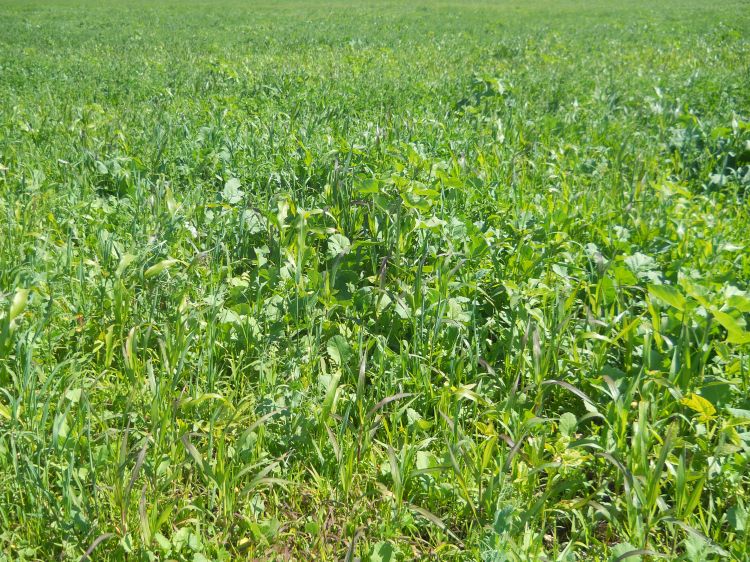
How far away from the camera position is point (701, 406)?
2.12 metres

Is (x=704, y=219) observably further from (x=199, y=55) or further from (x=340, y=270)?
(x=199, y=55)

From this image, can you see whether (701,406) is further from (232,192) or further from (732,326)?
(232,192)

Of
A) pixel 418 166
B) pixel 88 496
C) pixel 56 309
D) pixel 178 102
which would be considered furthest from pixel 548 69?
pixel 88 496

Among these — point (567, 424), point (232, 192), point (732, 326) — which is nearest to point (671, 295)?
point (732, 326)

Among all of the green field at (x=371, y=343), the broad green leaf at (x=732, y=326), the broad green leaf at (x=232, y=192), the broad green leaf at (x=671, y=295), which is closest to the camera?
the green field at (x=371, y=343)

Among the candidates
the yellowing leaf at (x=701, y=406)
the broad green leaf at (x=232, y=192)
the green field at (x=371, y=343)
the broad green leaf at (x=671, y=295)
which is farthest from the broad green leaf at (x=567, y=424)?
the broad green leaf at (x=232, y=192)

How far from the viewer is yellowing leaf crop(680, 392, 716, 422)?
2.11 metres

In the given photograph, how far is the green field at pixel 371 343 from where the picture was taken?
1.89 m

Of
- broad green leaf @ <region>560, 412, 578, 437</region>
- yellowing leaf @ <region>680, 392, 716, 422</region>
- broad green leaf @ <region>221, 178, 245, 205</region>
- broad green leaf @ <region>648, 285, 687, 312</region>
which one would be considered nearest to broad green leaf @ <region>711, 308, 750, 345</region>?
broad green leaf @ <region>648, 285, 687, 312</region>

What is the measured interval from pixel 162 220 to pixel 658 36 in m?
14.7

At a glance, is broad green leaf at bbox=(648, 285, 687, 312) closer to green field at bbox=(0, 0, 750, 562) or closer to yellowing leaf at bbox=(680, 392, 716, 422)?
green field at bbox=(0, 0, 750, 562)

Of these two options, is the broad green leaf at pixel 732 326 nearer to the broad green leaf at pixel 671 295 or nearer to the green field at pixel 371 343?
the green field at pixel 371 343

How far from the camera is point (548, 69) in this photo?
→ 966 cm

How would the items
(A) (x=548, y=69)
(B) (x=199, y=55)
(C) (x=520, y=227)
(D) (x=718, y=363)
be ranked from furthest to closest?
(B) (x=199, y=55) < (A) (x=548, y=69) < (C) (x=520, y=227) < (D) (x=718, y=363)
